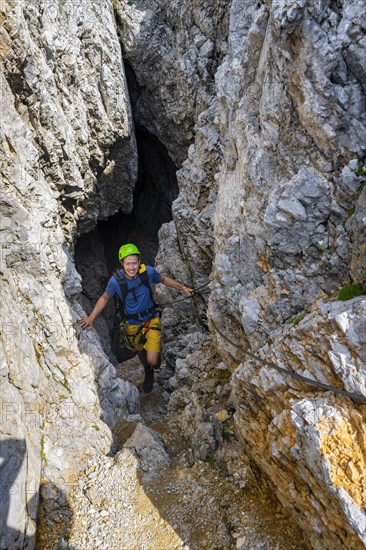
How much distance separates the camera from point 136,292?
35.5 ft

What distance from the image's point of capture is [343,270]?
17.4 feet

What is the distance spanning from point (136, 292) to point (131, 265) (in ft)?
3.39

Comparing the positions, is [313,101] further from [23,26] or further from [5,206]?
[23,26]

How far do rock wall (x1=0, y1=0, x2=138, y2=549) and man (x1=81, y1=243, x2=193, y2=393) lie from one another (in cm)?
127

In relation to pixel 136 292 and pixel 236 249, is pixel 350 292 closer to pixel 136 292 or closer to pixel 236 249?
pixel 236 249

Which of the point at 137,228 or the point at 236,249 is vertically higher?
the point at 137,228

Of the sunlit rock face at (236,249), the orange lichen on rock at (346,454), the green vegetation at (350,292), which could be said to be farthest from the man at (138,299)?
the orange lichen on rock at (346,454)

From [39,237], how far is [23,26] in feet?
23.0

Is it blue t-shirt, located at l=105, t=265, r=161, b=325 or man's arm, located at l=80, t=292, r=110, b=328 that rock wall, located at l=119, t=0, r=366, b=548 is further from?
man's arm, located at l=80, t=292, r=110, b=328

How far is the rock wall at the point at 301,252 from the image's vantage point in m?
4.36

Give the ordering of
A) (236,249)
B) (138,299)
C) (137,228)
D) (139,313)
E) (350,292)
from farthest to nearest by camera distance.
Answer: (137,228), (139,313), (138,299), (236,249), (350,292)

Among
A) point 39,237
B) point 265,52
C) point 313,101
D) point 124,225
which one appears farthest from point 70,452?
point 124,225

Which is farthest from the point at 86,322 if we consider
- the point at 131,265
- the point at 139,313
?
the point at 131,265

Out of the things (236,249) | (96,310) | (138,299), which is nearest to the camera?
(236,249)
